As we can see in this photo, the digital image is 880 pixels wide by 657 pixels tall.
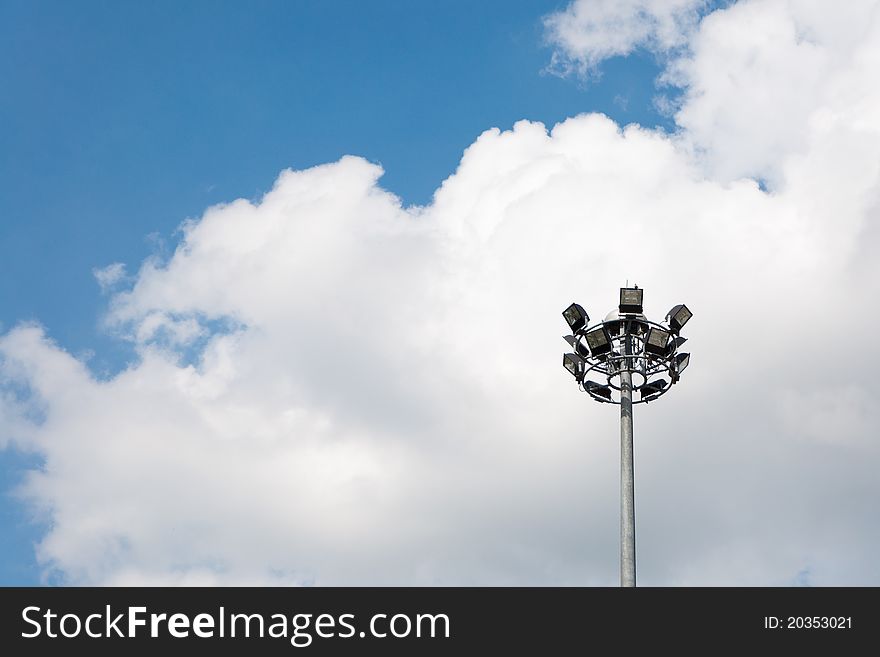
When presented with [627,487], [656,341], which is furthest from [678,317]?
[627,487]

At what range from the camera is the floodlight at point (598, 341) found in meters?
27.8

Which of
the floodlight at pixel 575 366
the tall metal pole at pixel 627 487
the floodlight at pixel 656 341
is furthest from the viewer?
the floodlight at pixel 575 366

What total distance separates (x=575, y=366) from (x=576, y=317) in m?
1.26

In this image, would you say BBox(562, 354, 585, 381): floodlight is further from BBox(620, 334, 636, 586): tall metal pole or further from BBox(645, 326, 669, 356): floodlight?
BBox(645, 326, 669, 356): floodlight

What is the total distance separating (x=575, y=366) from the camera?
2814 centimetres

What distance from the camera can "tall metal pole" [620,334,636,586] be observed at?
24.3 metres

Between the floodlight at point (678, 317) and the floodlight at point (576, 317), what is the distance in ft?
6.82

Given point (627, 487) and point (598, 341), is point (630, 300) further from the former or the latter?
point (627, 487)

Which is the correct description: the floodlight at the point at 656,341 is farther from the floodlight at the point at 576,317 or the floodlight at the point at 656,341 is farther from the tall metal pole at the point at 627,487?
the floodlight at the point at 576,317
